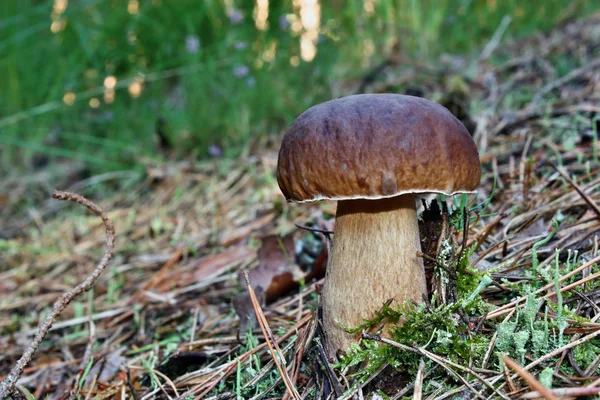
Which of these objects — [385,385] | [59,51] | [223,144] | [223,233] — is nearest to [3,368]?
[223,233]

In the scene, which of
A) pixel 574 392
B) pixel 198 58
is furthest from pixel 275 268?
pixel 198 58

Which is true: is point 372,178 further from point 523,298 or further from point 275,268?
point 275,268

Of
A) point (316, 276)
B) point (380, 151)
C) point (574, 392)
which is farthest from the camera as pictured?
point (316, 276)

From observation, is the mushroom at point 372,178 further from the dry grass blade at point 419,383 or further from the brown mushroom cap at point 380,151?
the dry grass blade at point 419,383

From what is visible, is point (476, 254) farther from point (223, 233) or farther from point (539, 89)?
point (539, 89)

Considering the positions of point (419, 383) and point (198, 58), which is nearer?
point (419, 383)

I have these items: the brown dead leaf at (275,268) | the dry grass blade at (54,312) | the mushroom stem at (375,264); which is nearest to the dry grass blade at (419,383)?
the mushroom stem at (375,264)
